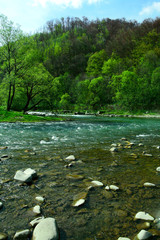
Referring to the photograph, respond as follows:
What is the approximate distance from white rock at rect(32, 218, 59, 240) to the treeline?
25.0 m

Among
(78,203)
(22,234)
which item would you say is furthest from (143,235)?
(22,234)

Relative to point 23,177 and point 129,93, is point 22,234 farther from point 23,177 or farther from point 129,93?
point 129,93

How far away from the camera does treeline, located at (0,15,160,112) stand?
2748 centimetres

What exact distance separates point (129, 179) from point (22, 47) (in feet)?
96.2

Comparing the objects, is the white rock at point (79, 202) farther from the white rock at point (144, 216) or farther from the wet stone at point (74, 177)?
the wet stone at point (74, 177)

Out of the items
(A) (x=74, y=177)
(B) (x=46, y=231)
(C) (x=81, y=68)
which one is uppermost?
(C) (x=81, y=68)

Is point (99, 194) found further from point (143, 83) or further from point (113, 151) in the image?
point (143, 83)

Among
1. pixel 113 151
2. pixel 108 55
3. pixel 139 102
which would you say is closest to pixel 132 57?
pixel 108 55

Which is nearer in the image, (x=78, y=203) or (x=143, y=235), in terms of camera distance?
(x=143, y=235)

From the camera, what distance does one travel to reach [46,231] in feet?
7.62

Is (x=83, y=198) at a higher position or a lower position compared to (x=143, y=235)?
lower

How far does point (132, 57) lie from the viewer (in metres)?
87.8

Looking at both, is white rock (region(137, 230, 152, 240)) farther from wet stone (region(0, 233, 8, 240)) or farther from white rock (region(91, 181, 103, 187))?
wet stone (region(0, 233, 8, 240))

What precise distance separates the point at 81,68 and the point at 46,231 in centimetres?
11939
